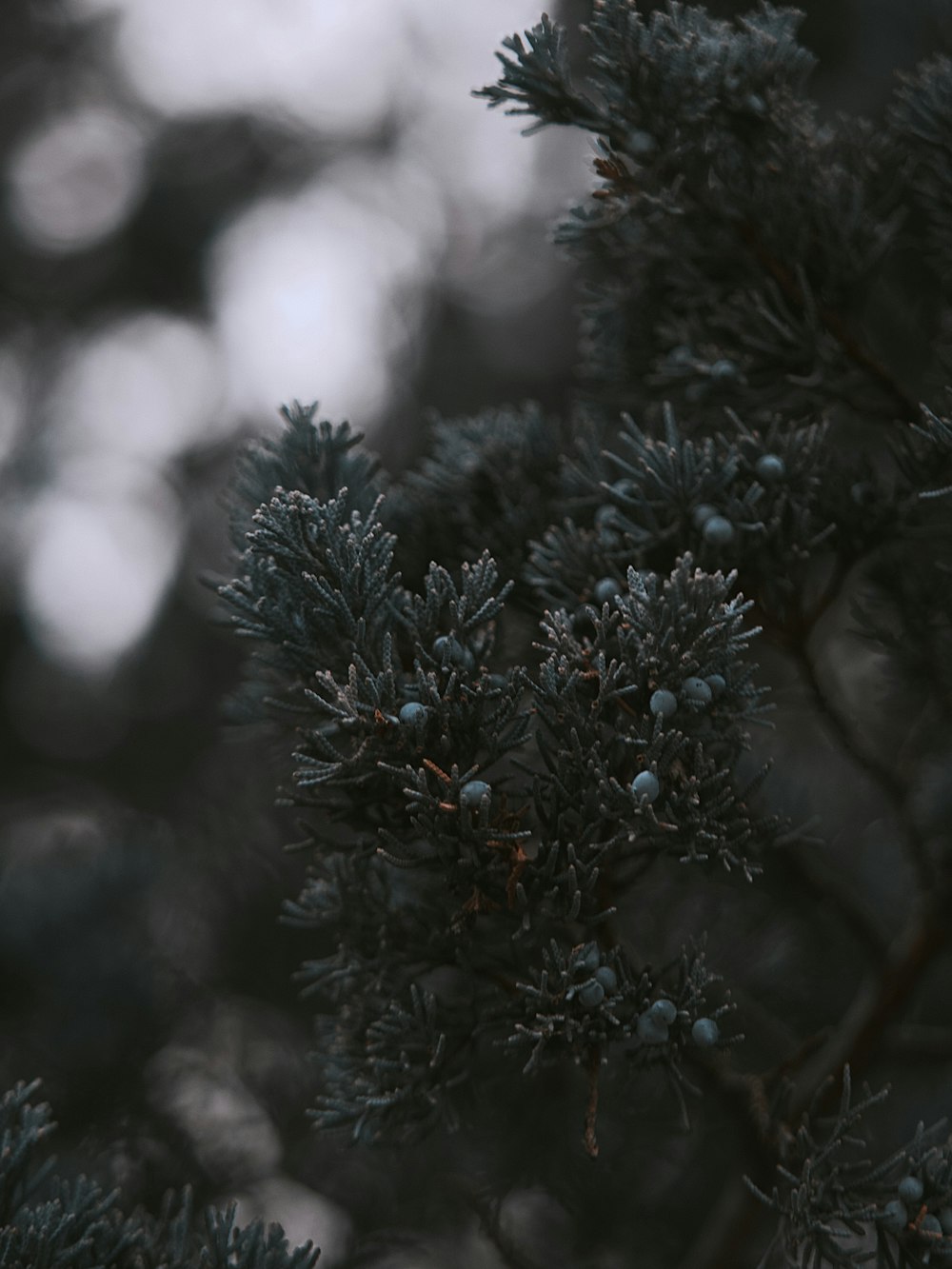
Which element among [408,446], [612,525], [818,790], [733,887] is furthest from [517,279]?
[612,525]

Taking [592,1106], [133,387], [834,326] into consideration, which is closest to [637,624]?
[592,1106]

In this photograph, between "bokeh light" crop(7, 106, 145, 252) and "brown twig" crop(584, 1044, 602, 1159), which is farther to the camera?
"bokeh light" crop(7, 106, 145, 252)

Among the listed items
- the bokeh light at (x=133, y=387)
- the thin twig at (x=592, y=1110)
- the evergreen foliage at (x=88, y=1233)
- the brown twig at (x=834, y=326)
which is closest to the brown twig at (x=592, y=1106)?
the thin twig at (x=592, y=1110)

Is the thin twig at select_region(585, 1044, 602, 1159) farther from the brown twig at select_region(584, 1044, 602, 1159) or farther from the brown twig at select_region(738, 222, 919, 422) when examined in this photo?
the brown twig at select_region(738, 222, 919, 422)

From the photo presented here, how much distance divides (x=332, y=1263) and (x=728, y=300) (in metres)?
1.26

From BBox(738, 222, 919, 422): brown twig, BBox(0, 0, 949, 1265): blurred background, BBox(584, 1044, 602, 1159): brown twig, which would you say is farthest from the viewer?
BBox(0, 0, 949, 1265): blurred background

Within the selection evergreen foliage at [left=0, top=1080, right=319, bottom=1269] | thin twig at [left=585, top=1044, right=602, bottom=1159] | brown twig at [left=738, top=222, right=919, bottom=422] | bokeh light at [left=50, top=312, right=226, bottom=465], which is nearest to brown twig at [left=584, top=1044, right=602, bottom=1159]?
thin twig at [left=585, top=1044, right=602, bottom=1159]

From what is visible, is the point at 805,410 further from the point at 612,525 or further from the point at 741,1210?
the point at 741,1210

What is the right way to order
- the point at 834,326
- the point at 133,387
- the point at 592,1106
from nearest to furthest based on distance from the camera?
the point at 592,1106, the point at 834,326, the point at 133,387

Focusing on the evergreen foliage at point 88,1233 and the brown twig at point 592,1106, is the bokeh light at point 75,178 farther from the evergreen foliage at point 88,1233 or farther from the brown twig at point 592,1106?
the brown twig at point 592,1106

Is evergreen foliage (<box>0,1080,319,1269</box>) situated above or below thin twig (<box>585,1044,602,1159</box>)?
below

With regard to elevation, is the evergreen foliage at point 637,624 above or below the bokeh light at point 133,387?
above

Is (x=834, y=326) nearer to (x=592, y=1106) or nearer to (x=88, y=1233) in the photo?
(x=592, y=1106)

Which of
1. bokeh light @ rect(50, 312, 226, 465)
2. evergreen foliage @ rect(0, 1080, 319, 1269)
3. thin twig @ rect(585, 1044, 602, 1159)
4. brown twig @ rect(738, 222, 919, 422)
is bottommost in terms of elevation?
bokeh light @ rect(50, 312, 226, 465)
